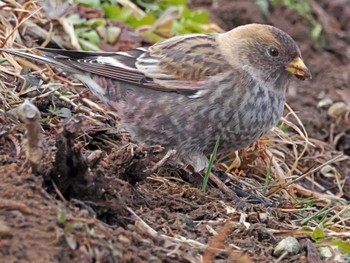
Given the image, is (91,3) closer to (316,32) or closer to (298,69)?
(298,69)

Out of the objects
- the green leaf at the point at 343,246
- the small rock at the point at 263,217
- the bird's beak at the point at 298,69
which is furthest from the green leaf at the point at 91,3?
the green leaf at the point at 343,246

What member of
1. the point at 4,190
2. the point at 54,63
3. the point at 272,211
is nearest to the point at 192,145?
the point at 272,211

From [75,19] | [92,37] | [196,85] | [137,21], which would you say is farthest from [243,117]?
[137,21]

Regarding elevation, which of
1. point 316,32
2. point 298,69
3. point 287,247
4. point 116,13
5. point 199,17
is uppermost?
point 298,69

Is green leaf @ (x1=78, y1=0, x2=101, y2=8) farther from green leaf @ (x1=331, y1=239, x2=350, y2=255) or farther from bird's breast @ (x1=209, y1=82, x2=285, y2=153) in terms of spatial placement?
green leaf @ (x1=331, y1=239, x2=350, y2=255)

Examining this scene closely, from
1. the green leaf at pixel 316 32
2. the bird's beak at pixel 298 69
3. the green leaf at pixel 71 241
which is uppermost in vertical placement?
the green leaf at pixel 71 241

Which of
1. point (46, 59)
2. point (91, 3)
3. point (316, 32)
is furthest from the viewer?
point (316, 32)

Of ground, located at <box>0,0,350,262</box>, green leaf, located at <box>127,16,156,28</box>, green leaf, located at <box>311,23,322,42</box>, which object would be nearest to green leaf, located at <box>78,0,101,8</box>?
green leaf, located at <box>127,16,156,28</box>

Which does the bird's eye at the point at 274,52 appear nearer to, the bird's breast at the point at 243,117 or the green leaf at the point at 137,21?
the bird's breast at the point at 243,117
